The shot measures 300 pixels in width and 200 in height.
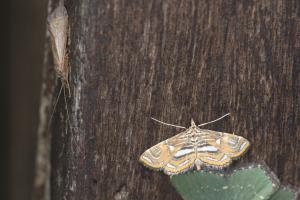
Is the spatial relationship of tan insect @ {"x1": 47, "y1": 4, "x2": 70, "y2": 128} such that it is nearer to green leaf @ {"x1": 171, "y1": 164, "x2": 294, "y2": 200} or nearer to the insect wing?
the insect wing

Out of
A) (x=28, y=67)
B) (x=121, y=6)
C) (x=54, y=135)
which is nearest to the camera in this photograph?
(x=121, y=6)

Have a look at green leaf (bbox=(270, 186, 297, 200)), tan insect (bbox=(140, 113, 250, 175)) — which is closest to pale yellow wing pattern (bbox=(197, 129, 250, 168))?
tan insect (bbox=(140, 113, 250, 175))

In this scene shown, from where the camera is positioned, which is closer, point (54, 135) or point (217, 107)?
→ point (217, 107)

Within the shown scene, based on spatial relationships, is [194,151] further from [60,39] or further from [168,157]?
[60,39]

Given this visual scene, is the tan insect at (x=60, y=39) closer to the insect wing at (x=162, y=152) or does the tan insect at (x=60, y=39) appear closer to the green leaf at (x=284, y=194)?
the insect wing at (x=162, y=152)

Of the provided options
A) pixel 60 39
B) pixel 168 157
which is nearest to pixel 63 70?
pixel 60 39

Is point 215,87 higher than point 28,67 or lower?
higher

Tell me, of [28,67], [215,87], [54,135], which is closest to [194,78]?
[215,87]

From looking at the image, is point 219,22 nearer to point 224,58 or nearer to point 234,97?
point 224,58
